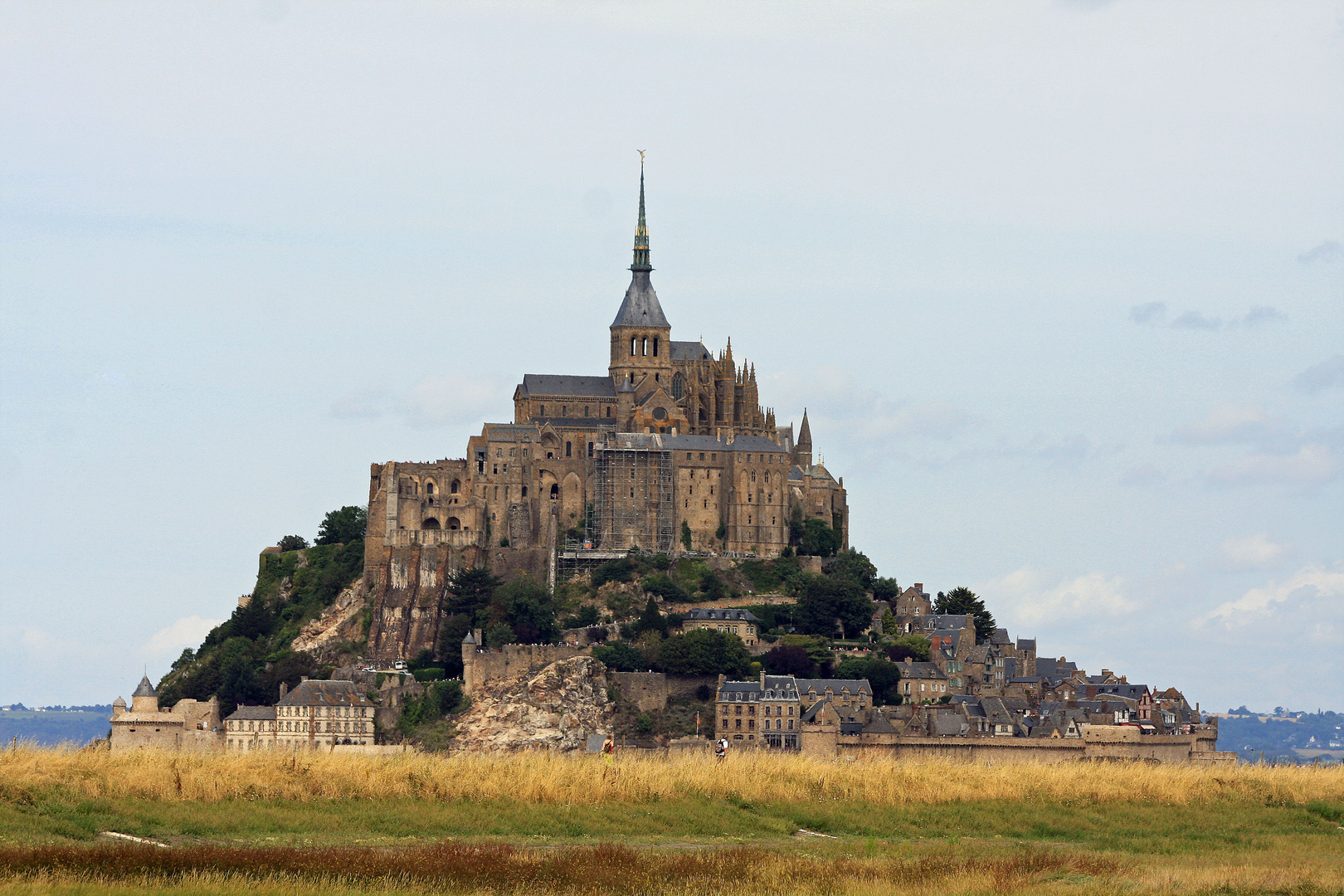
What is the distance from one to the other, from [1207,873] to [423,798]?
18.0m

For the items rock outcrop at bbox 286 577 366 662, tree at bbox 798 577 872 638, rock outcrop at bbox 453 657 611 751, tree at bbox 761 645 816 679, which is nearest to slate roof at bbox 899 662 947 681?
tree at bbox 761 645 816 679

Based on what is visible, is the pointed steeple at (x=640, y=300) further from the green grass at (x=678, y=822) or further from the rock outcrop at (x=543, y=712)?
the green grass at (x=678, y=822)

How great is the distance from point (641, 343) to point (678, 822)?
72.4 m

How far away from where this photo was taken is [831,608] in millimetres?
107312

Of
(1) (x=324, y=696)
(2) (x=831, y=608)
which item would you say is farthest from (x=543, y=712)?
(2) (x=831, y=608)

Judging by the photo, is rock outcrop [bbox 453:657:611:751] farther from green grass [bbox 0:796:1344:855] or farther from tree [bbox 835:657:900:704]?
green grass [bbox 0:796:1344:855]

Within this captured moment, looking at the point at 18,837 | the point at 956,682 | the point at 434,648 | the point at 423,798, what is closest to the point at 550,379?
the point at 434,648

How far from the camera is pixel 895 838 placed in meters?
50.9

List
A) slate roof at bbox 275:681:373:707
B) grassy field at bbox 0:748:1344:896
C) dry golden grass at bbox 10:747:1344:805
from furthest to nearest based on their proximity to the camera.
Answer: slate roof at bbox 275:681:373:707
dry golden grass at bbox 10:747:1344:805
grassy field at bbox 0:748:1344:896

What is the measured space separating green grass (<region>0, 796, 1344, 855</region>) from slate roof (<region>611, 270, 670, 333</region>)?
217ft

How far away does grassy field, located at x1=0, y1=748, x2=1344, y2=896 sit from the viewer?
3944 centimetres

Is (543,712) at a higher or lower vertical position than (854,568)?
lower

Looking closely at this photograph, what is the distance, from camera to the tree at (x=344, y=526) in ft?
399

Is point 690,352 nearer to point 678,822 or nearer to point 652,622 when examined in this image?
point 652,622
